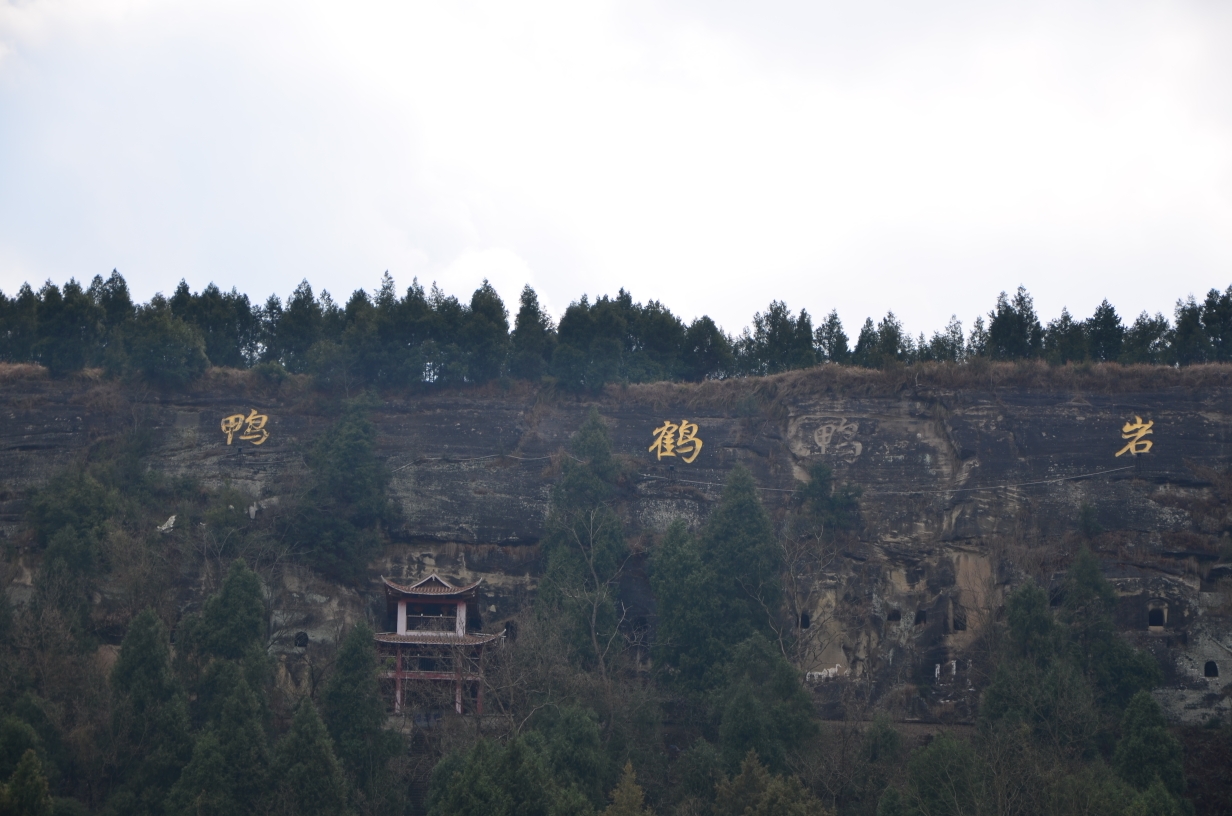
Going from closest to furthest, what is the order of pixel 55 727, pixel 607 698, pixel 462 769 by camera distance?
pixel 462 769, pixel 55 727, pixel 607 698

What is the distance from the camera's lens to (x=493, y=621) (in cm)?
2816

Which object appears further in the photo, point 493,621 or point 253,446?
point 253,446

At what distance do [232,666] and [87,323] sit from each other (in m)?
13.5

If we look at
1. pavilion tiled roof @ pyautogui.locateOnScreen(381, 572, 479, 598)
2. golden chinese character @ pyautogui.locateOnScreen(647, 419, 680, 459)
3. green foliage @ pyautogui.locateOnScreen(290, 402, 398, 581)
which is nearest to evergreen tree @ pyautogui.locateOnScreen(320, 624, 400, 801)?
pavilion tiled roof @ pyautogui.locateOnScreen(381, 572, 479, 598)

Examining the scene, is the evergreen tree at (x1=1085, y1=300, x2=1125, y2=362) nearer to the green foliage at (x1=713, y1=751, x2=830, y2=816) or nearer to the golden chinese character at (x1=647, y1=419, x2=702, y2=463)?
the golden chinese character at (x1=647, y1=419, x2=702, y2=463)

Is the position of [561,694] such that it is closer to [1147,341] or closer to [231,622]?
[231,622]

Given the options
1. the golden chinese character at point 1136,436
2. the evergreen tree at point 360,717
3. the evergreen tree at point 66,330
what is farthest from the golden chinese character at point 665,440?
the evergreen tree at point 66,330

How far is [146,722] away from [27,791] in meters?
3.24

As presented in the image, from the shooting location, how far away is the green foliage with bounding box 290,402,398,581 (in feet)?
91.9

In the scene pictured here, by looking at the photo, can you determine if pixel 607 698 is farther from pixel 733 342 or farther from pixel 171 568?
pixel 733 342

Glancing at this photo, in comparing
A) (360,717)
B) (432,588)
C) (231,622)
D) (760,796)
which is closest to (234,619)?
(231,622)

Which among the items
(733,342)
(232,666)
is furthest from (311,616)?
(733,342)

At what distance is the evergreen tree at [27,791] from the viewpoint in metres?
18.2

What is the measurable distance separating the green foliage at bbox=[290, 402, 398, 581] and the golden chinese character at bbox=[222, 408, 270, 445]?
5.18ft
